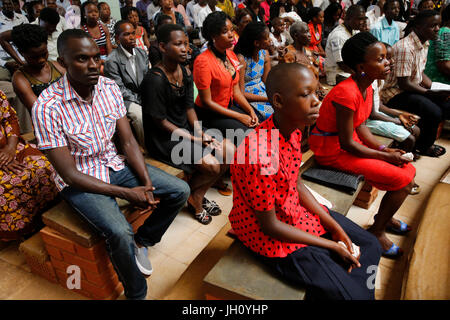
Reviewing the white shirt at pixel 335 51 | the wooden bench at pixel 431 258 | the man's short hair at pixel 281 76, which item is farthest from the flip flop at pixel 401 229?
the white shirt at pixel 335 51

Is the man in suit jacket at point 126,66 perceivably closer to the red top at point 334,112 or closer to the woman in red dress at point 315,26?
the red top at point 334,112

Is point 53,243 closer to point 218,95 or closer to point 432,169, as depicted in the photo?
point 218,95

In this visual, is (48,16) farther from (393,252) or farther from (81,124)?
(393,252)

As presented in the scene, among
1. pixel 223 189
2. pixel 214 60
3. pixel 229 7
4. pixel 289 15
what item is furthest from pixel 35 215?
pixel 229 7

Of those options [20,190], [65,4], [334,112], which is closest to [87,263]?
[20,190]

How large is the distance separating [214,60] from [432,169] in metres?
2.64

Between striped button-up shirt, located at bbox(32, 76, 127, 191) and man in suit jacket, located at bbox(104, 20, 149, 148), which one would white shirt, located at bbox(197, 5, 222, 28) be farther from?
striped button-up shirt, located at bbox(32, 76, 127, 191)

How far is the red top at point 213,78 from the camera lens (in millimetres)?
2596

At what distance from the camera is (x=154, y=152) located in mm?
2457

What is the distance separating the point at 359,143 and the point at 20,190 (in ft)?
7.59

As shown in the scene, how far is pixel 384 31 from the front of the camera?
490 cm

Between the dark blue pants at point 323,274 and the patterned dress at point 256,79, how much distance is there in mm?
2020

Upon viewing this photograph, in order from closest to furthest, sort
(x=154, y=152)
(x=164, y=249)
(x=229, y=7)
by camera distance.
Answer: (x=164, y=249) < (x=154, y=152) < (x=229, y=7)

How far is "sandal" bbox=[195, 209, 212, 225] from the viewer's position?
2.48 m
